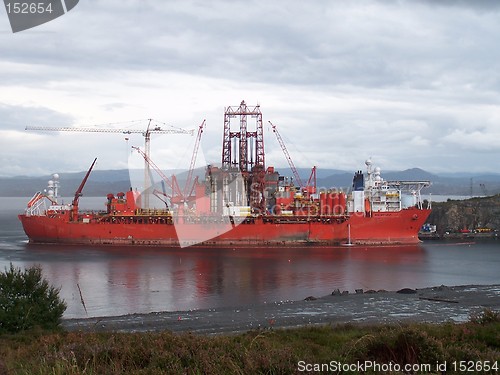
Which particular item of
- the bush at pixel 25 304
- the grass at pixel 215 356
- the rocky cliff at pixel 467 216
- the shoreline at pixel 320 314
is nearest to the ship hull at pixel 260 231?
the rocky cliff at pixel 467 216

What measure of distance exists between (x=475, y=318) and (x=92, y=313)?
12291 millimetres

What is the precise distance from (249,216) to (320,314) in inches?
1015

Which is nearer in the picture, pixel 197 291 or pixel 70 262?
pixel 197 291

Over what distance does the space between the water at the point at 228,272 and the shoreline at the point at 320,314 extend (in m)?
2.40

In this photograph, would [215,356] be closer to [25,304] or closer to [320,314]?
[25,304]

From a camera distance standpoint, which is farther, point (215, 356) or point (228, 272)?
point (228, 272)

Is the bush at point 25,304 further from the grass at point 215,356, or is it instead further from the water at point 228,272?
the water at point 228,272

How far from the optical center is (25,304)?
1058 cm

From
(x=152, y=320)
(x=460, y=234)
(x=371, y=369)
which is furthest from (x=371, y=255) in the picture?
(x=371, y=369)

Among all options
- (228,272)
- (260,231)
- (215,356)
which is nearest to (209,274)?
(228,272)

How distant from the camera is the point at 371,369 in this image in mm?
4914

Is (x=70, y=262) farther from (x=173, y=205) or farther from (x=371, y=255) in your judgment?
(x=371, y=255)

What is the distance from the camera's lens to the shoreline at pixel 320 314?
13.2m

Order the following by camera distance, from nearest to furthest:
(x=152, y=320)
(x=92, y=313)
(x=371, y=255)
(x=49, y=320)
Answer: (x=49, y=320) → (x=152, y=320) → (x=92, y=313) → (x=371, y=255)
